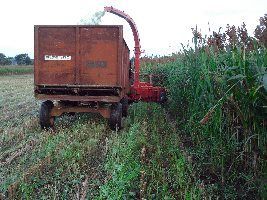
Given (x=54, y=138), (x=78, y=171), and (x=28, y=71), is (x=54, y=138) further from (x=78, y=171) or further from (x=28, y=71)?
(x=28, y=71)

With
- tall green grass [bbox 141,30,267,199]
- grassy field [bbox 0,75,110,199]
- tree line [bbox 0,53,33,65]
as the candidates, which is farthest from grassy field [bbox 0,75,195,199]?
tree line [bbox 0,53,33,65]

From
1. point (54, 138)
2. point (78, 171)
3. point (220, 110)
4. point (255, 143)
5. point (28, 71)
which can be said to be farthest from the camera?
point (28, 71)

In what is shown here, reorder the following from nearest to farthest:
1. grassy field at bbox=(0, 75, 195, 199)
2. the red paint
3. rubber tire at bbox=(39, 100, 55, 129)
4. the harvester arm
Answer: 1. grassy field at bbox=(0, 75, 195, 199)
2. rubber tire at bbox=(39, 100, 55, 129)
3. the red paint
4. the harvester arm

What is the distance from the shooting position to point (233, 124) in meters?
4.83

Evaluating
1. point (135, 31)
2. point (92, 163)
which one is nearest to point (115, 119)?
point (92, 163)

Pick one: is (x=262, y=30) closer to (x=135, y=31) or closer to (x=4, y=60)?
(x=135, y=31)

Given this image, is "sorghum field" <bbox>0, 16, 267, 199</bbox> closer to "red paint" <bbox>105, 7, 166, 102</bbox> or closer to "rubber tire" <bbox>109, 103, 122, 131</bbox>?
"rubber tire" <bbox>109, 103, 122, 131</bbox>

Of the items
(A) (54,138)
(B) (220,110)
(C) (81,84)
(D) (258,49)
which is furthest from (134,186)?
(C) (81,84)

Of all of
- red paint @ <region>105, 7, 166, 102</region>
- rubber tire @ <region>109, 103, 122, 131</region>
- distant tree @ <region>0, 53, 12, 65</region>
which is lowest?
rubber tire @ <region>109, 103, 122, 131</region>

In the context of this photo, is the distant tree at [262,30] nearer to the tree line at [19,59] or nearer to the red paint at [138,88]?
the red paint at [138,88]

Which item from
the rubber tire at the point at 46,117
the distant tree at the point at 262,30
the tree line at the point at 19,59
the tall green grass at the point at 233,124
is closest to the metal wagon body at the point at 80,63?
the rubber tire at the point at 46,117

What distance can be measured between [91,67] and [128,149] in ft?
8.94

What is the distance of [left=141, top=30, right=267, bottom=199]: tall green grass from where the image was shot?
422 centimetres

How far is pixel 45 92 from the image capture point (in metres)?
8.86
